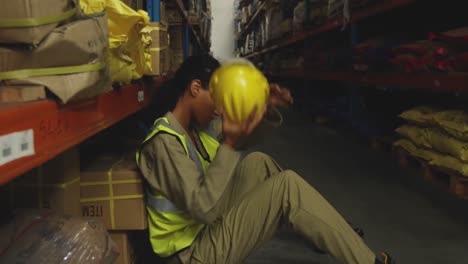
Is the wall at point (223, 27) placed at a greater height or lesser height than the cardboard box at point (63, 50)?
greater

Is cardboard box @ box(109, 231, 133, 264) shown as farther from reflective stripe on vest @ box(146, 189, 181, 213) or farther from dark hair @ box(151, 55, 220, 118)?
dark hair @ box(151, 55, 220, 118)

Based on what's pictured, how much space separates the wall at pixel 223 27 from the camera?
16.1 metres

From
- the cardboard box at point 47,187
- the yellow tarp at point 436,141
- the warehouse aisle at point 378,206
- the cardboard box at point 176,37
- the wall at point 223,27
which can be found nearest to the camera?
the cardboard box at point 47,187

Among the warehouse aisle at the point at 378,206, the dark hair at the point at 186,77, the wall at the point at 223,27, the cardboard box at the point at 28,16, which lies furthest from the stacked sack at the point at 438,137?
the wall at the point at 223,27

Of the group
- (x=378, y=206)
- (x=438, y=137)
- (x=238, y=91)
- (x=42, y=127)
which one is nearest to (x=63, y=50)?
(x=42, y=127)

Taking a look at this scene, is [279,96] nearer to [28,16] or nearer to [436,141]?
[28,16]

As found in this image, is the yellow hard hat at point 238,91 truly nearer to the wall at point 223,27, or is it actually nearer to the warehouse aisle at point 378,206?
the warehouse aisle at point 378,206

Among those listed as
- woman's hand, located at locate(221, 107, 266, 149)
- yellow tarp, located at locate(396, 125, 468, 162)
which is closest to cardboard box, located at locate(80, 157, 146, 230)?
woman's hand, located at locate(221, 107, 266, 149)

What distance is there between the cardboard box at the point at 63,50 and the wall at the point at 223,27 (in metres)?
14.9

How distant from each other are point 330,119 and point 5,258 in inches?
237

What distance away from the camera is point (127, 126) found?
12.0ft

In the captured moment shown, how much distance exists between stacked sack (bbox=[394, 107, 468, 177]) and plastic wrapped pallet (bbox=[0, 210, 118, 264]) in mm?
2437

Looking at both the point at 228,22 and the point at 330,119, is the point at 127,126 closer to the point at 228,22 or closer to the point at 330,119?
the point at 330,119

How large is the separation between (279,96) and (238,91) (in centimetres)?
51
